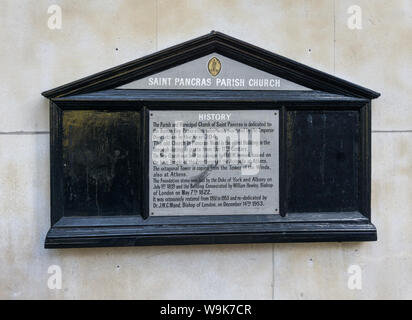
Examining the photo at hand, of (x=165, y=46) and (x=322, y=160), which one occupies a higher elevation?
(x=165, y=46)

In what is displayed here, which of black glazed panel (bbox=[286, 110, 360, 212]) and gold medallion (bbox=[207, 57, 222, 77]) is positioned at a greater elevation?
gold medallion (bbox=[207, 57, 222, 77])

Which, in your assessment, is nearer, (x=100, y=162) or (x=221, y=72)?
(x=100, y=162)

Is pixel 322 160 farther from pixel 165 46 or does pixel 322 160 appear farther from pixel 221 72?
pixel 165 46

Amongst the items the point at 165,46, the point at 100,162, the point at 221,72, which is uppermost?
the point at 165,46

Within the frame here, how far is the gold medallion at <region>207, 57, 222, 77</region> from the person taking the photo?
12.2 ft

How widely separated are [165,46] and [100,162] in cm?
120

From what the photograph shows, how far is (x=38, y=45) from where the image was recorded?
12.2 feet

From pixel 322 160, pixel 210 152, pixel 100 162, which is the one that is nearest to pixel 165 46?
pixel 210 152

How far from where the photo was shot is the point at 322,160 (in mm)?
3797

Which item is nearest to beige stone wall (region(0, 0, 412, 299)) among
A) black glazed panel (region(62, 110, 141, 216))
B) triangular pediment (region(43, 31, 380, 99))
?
triangular pediment (region(43, 31, 380, 99))

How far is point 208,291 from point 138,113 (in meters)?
1.76

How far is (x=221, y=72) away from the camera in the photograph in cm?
374

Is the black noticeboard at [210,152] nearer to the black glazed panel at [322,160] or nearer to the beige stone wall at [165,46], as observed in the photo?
the black glazed panel at [322,160]

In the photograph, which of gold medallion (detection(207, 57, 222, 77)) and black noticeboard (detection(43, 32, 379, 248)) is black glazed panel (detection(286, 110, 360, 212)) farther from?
gold medallion (detection(207, 57, 222, 77))
